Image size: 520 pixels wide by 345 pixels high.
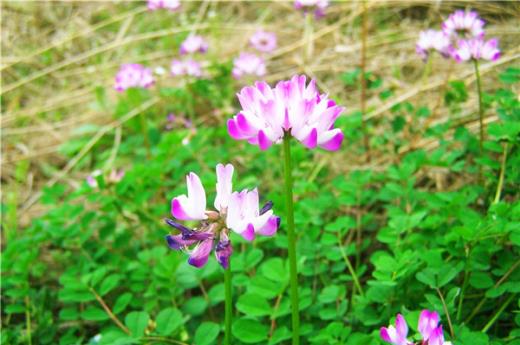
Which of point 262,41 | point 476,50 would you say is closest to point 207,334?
point 476,50

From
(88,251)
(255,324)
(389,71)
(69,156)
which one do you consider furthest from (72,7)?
(255,324)

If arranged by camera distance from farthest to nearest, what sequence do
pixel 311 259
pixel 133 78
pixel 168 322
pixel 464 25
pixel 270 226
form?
pixel 133 78 < pixel 464 25 < pixel 311 259 < pixel 168 322 < pixel 270 226

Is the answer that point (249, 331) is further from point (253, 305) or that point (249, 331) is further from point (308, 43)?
point (308, 43)

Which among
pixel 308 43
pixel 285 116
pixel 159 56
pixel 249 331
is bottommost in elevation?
pixel 249 331

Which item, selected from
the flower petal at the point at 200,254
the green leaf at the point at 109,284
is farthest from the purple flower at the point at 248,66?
the flower petal at the point at 200,254

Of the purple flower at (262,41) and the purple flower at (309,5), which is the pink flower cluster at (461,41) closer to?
the purple flower at (309,5)

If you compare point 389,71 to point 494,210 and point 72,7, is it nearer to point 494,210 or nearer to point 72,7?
point 494,210
